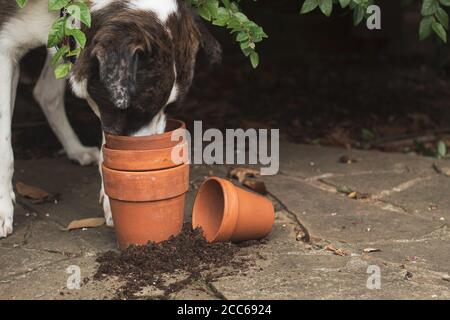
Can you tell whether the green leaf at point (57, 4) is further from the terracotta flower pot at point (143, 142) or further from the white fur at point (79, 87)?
the terracotta flower pot at point (143, 142)

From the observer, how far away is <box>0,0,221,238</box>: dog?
2.65 m

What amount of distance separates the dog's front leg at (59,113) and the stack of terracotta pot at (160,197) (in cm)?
127

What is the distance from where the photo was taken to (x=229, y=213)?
2.83 m

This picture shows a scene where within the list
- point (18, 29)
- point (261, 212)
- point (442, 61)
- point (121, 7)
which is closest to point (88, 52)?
point (121, 7)

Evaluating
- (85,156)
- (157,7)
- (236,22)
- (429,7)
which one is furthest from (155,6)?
(85,156)

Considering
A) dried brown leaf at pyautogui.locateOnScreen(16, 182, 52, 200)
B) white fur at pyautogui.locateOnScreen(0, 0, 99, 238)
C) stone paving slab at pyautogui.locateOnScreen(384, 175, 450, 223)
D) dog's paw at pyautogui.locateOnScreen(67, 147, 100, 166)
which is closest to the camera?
white fur at pyautogui.locateOnScreen(0, 0, 99, 238)

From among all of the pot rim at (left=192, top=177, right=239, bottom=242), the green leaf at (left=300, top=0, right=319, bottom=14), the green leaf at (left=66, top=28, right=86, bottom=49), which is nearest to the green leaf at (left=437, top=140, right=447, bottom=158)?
the green leaf at (left=300, top=0, right=319, bottom=14)

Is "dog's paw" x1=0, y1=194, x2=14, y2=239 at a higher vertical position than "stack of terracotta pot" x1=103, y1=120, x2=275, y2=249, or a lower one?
lower

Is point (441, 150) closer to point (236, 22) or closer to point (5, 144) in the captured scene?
point (236, 22)

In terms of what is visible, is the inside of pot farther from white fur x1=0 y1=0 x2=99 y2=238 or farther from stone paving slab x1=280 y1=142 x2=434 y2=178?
stone paving slab x1=280 y1=142 x2=434 y2=178

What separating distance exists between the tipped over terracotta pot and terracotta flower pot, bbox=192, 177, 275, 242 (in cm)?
14

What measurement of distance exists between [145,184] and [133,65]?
0.39m

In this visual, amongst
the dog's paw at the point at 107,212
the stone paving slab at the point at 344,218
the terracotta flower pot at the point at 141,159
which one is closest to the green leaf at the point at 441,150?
the stone paving slab at the point at 344,218
